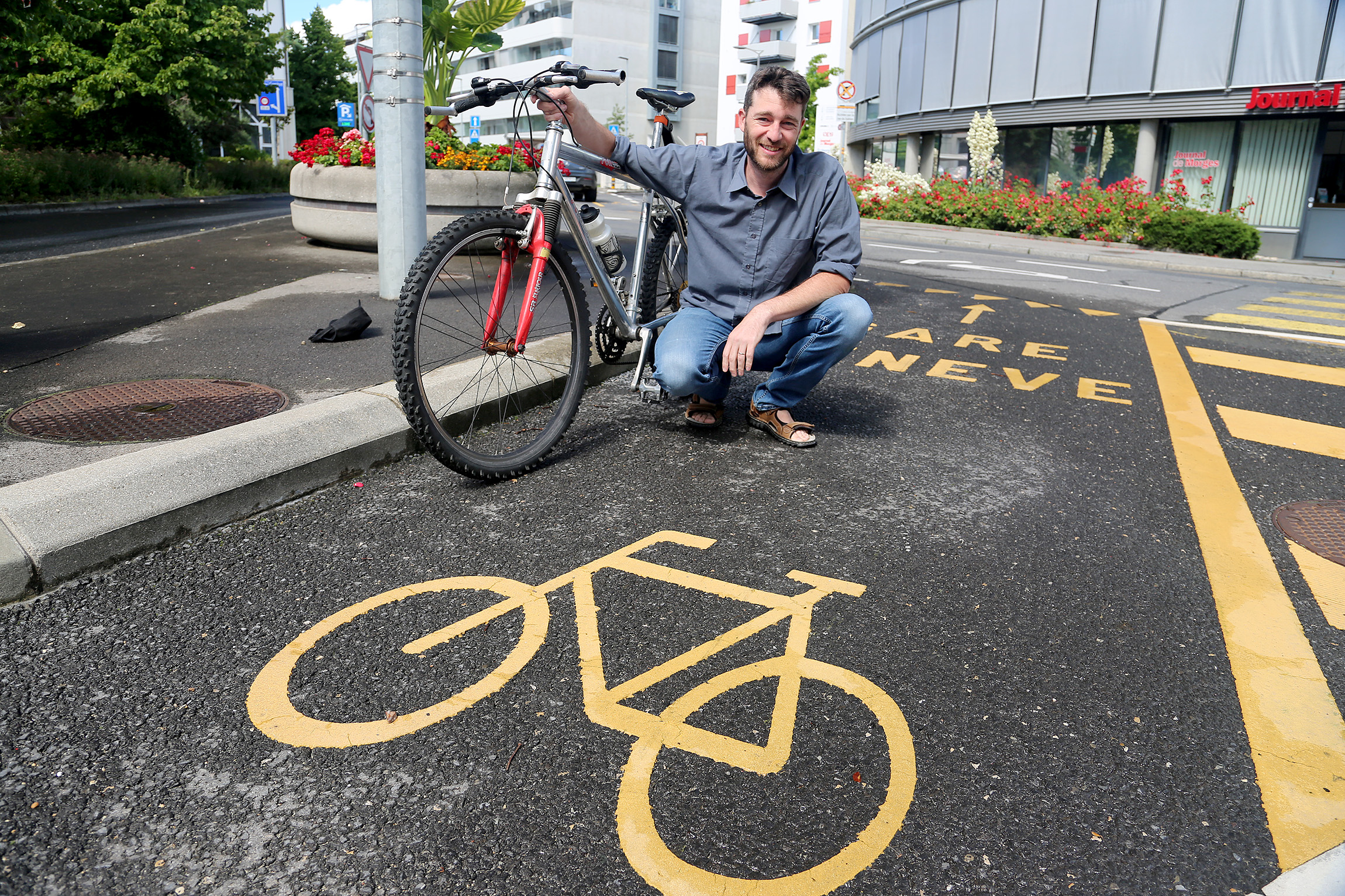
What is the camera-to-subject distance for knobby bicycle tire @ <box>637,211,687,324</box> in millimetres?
4801

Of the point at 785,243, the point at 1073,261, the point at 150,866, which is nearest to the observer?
the point at 150,866

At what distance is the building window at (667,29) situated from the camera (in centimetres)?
9962

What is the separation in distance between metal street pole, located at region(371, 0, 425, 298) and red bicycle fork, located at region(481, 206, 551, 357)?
10.3 feet

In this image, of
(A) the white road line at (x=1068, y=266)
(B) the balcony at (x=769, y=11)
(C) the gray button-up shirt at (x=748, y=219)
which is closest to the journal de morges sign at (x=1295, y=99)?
(A) the white road line at (x=1068, y=266)

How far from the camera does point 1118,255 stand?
62.2ft

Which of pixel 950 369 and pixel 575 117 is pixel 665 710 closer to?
pixel 575 117

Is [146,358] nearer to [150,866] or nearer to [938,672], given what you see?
[150,866]

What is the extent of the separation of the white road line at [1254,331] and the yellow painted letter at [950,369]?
343cm

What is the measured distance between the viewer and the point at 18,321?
621cm

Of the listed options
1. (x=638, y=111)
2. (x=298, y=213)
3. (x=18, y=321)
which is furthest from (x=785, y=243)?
(x=638, y=111)

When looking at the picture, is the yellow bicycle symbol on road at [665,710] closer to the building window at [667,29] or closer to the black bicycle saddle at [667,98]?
the black bicycle saddle at [667,98]

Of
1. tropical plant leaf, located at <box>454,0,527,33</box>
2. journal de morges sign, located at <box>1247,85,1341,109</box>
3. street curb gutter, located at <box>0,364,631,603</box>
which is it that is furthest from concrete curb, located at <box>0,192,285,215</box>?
journal de morges sign, located at <box>1247,85,1341,109</box>

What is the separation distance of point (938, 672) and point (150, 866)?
180cm

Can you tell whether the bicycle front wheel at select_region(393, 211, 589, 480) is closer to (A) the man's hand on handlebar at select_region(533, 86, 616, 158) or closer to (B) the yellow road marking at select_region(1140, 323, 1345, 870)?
(A) the man's hand on handlebar at select_region(533, 86, 616, 158)
